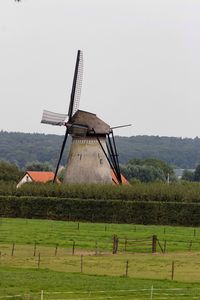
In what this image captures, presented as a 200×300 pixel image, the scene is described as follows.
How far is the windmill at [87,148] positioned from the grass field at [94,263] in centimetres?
1764

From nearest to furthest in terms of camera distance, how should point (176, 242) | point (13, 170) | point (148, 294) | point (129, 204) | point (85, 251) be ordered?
point (148, 294) < point (85, 251) < point (176, 242) < point (129, 204) < point (13, 170)

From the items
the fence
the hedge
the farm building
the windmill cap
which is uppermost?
the windmill cap

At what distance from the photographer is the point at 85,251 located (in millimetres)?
56625

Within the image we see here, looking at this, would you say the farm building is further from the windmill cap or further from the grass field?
the grass field

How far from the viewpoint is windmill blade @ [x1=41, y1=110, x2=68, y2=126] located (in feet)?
319

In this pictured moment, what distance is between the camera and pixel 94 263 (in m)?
49.2

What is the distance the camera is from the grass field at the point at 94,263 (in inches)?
1427

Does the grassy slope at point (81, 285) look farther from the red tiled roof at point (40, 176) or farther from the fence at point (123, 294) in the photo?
the red tiled roof at point (40, 176)

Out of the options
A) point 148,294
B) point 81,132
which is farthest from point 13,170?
point 148,294

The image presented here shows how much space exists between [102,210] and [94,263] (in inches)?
1575

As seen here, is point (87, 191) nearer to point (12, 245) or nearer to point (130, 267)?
point (12, 245)

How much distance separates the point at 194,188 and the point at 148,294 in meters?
57.6

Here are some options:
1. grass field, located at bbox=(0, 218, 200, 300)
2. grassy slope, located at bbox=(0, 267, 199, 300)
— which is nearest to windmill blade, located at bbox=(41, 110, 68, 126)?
grass field, located at bbox=(0, 218, 200, 300)

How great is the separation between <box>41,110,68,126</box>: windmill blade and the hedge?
34.5 ft
